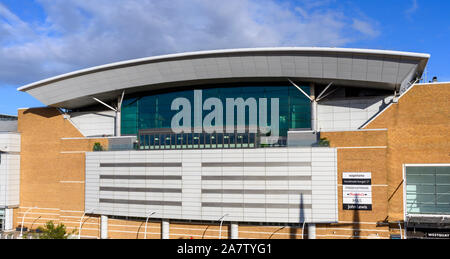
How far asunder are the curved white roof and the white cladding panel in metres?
8.48

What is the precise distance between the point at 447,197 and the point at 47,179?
44712 millimetres

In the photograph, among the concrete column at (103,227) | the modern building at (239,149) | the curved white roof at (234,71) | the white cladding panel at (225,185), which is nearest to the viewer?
the modern building at (239,149)

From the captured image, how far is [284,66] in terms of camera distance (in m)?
37.3

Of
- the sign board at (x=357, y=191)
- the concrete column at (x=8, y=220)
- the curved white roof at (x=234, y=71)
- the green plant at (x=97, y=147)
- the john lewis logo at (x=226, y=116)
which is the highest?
the curved white roof at (x=234, y=71)

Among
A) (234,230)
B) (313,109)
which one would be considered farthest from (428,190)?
(234,230)

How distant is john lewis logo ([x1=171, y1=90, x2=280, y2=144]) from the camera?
39.1 metres

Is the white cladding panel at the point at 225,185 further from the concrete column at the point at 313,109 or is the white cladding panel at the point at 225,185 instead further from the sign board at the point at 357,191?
the concrete column at the point at 313,109

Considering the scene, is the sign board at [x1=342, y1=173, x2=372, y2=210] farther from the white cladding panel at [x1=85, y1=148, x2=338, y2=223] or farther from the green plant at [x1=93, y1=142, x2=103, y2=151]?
the green plant at [x1=93, y1=142, x2=103, y2=151]

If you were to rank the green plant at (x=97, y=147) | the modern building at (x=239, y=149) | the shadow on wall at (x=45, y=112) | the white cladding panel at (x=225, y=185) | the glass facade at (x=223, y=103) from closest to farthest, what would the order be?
the modern building at (x=239, y=149) < the white cladding panel at (x=225, y=185) < the glass facade at (x=223, y=103) < the green plant at (x=97, y=147) < the shadow on wall at (x=45, y=112)

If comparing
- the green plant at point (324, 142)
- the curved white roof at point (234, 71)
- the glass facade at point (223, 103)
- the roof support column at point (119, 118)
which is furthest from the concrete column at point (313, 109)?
the roof support column at point (119, 118)

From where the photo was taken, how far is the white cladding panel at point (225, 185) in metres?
33.4

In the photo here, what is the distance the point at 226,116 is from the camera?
40.3 meters

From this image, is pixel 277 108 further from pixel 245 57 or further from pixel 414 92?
pixel 414 92

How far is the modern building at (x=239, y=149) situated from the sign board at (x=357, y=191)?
93 millimetres
